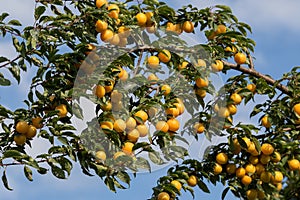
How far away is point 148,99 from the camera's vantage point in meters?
3.30

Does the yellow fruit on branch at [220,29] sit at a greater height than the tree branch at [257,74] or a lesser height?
greater

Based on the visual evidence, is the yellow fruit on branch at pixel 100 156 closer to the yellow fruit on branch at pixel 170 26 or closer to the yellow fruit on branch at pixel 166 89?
the yellow fruit on branch at pixel 166 89

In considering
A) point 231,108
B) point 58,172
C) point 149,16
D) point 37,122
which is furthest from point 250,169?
point 37,122

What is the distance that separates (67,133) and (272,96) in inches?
67.9

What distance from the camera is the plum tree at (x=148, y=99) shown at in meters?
3.26

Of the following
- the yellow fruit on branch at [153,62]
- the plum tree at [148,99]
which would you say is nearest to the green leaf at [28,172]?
the plum tree at [148,99]

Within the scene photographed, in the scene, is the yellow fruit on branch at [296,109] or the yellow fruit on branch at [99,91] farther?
the yellow fruit on branch at [296,109]

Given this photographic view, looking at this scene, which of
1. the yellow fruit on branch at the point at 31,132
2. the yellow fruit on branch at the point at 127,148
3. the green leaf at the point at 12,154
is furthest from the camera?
the yellow fruit on branch at the point at 31,132

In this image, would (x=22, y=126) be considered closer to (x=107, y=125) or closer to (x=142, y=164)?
(x=107, y=125)

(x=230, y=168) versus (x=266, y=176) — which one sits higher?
(x=230, y=168)

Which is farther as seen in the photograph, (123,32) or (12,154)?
(123,32)

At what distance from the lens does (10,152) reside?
3123 millimetres

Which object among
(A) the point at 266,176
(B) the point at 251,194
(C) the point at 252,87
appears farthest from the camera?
(C) the point at 252,87

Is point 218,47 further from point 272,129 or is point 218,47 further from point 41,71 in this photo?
point 41,71
